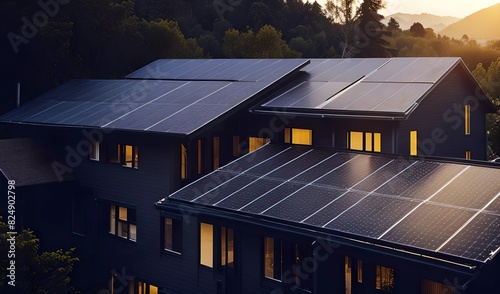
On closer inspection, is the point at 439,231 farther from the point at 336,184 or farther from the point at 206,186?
the point at 206,186

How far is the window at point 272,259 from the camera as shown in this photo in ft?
69.9

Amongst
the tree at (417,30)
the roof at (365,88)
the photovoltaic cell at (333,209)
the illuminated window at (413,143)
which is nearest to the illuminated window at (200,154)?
the roof at (365,88)

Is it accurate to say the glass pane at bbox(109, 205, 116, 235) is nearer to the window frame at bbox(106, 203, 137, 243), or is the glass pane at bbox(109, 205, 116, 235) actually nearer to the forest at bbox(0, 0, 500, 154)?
the window frame at bbox(106, 203, 137, 243)

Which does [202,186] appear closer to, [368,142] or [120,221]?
[368,142]

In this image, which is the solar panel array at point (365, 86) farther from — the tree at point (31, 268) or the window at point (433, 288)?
the tree at point (31, 268)

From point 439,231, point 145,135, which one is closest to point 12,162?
point 145,135

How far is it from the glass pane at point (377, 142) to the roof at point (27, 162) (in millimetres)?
15087

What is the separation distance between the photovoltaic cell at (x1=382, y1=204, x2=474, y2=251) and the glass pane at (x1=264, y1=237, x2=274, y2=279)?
5.87 m

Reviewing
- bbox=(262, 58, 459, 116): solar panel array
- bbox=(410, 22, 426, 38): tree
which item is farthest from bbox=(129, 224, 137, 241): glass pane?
bbox=(410, 22, 426, 38): tree

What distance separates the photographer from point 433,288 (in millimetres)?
17594

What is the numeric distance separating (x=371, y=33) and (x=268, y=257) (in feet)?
188

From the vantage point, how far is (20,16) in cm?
3812

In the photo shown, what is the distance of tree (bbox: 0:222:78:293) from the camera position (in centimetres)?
2191

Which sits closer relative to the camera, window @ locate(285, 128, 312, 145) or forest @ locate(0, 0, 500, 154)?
window @ locate(285, 128, 312, 145)
